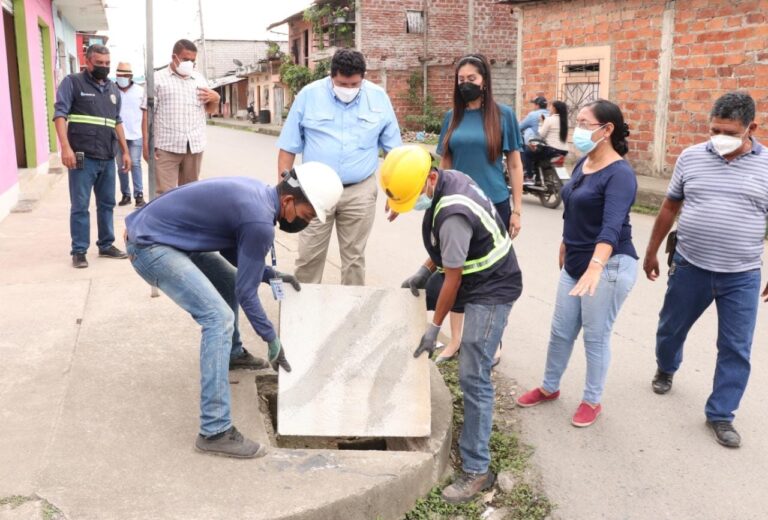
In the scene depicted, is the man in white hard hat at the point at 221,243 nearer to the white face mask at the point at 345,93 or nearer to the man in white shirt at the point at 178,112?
the white face mask at the point at 345,93

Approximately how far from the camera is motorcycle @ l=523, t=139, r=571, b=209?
36.7 ft

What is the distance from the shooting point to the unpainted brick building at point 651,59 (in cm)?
1141

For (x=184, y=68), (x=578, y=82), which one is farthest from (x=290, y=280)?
(x=578, y=82)

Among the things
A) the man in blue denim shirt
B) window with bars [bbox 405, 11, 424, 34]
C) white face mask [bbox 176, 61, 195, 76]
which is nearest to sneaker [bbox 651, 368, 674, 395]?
the man in blue denim shirt

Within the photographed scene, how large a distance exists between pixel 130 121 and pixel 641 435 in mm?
8147

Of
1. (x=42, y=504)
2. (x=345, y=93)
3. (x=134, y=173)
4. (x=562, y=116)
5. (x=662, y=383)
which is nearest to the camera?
(x=42, y=504)

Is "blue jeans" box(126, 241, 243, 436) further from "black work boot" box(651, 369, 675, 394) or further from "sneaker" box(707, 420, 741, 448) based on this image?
"black work boot" box(651, 369, 675, 394)

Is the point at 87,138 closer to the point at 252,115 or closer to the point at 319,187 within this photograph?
the point at 319,187

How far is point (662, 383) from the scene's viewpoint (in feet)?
14.9

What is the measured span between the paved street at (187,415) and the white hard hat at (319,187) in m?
1.15

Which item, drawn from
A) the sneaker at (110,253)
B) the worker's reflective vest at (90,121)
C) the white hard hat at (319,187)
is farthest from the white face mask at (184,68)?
the white hard hat at (319,187)

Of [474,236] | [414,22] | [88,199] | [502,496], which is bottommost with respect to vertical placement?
[502,496]

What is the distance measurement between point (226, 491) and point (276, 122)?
1632 inches

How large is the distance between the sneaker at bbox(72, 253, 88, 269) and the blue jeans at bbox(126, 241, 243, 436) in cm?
332
